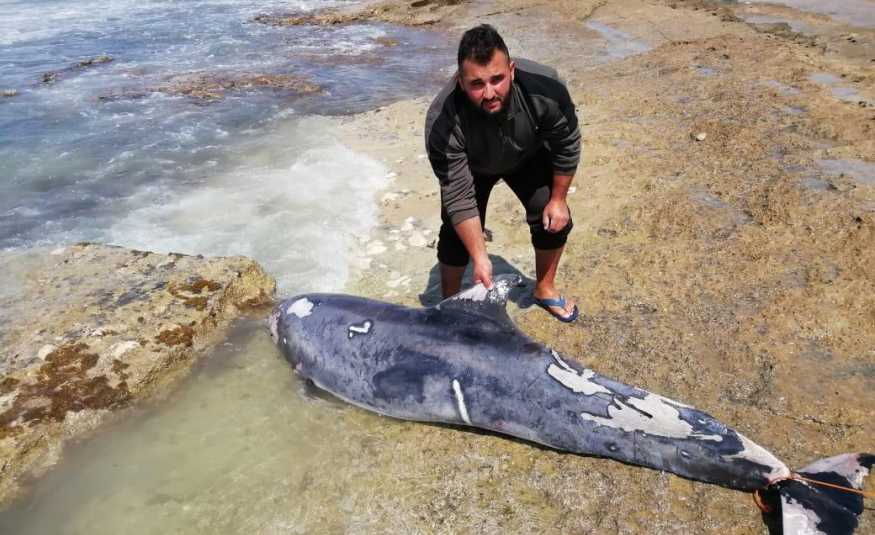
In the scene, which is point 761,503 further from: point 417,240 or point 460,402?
point 417,240

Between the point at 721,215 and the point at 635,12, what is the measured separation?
12.0 m

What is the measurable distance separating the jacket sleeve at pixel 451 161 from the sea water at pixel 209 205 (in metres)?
1.34

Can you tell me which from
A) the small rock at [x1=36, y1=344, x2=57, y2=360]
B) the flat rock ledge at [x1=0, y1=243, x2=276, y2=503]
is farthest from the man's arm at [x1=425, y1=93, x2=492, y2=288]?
the small rock at [x1=36, y1=344, x2=57, y2=360]

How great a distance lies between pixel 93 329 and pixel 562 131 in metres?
3.28

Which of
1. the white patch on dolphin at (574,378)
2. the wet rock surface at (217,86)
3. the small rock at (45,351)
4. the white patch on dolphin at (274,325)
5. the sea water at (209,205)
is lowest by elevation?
the sea water at (209,205)

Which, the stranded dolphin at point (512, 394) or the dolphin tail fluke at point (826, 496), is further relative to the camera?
the stranded dolphin at point (512, 394)

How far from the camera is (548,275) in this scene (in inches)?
165

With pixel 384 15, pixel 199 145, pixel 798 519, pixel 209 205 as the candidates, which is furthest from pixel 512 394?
pixel 384 15

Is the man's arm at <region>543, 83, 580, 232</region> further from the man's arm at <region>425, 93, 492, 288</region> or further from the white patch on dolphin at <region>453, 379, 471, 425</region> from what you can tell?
the white patch on dolphin at <region>453, 379, 471, 425</region>

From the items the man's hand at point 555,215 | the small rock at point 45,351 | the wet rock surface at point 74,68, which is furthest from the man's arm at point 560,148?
the wet rock surface at point 74,68

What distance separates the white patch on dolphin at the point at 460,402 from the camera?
3297mm

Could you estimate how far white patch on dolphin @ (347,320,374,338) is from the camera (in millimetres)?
3689

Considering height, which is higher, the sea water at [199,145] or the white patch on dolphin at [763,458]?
the white patch on dolphin at [763,458]

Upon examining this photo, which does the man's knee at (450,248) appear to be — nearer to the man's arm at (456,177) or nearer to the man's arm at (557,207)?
the man's arm at (456,177)
